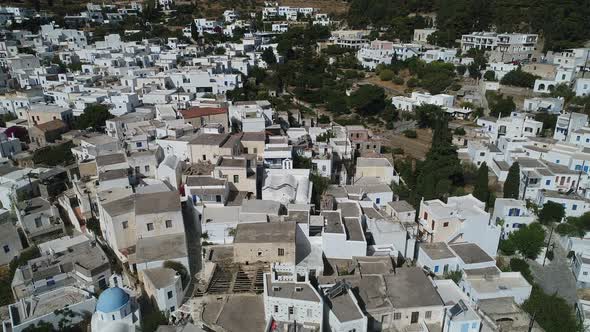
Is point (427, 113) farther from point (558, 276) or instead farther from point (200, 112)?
point (558, 276)

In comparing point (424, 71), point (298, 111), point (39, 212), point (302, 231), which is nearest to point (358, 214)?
point (302, 231)

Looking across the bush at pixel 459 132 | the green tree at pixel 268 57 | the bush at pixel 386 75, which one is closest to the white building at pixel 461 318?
the bush at pixel 459 132

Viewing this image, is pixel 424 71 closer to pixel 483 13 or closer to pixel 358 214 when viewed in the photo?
pixel 483 13

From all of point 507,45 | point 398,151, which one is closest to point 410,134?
point 398,151

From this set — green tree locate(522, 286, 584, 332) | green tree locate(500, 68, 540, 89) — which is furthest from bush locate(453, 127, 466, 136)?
green tree locate(522, 286, 584, 332)

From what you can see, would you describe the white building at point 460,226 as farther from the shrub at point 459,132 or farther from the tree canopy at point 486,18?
the tree canopy at point 486,18
